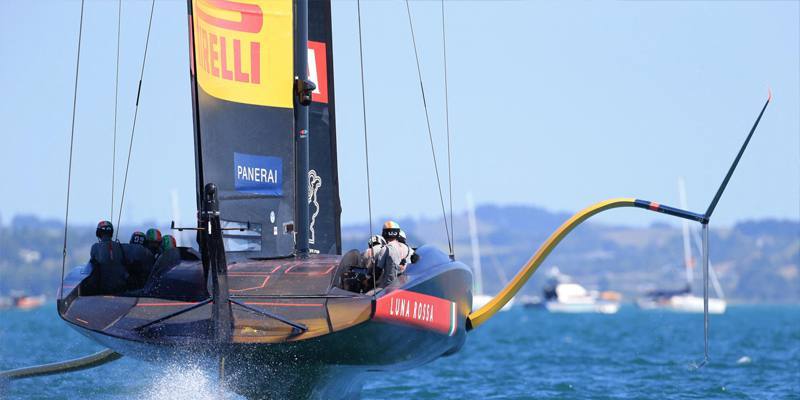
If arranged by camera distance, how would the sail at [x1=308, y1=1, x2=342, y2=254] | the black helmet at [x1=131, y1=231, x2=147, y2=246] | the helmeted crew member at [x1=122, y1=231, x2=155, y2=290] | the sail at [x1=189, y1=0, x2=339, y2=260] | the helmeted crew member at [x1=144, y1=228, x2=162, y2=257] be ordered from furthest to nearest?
the sail at [x1=308, y1=1, x2=342, y2=254] → the helmeted crew member at [x1=144, y1=228, x2=162, y2=257] → the black helmet at [x1=131, y1=231, x2=147, y2=246] → the helmeted crew member at [x1=122, y1=231, x2=155, y2=290] → the sail at [x1=189, y1=0, x2=339, y2=260]

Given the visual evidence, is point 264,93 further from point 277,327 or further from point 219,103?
point 277,327

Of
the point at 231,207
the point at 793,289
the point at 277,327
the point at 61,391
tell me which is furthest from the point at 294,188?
the point at 793,289

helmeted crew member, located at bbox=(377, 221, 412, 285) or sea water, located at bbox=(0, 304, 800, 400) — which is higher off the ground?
helmeted crew member, located at bbox=(377, 221, 412, 285)

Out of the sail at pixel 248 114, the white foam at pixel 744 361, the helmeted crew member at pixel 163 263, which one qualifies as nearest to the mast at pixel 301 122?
the sail at pixel 248 114

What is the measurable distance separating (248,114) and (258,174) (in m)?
0.43

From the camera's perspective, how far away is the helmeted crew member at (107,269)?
32.2ft

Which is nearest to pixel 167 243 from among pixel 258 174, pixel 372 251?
pixel 258 174

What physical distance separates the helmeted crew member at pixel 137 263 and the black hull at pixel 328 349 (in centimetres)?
76

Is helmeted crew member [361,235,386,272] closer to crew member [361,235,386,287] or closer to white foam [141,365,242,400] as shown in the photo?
crew member [361,235,386,287]

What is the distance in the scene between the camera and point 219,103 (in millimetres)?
9445

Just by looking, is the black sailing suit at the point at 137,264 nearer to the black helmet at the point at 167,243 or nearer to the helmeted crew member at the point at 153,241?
the black helmet at the point at 167,243

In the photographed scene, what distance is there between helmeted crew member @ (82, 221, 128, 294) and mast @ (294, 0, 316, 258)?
129 centimetres

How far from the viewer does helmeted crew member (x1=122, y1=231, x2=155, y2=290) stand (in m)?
9.97

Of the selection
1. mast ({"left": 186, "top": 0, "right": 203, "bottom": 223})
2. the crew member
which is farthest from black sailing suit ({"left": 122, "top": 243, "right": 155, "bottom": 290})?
the crew member
